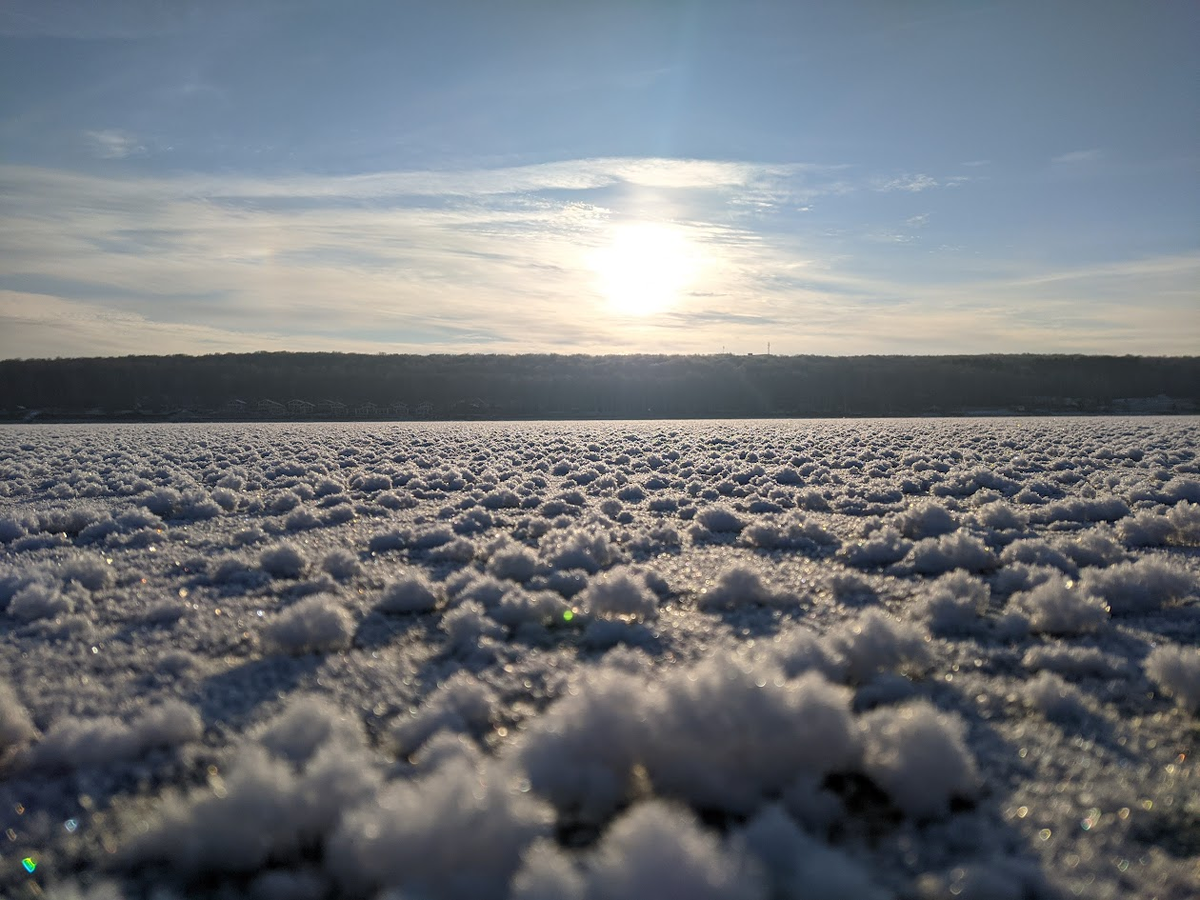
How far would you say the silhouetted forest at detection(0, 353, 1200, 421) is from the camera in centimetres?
6131

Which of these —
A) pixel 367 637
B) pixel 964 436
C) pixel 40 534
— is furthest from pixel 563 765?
pixel 964 436

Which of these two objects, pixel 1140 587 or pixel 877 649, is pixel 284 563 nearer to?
Answer: pixel 877 649

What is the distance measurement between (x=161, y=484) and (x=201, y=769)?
1221 cm

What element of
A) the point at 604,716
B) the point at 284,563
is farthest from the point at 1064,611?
the point at 284,563

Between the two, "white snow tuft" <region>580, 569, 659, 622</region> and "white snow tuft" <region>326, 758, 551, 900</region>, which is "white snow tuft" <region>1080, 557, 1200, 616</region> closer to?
"white snow tuft" <region>580, 569, 659, 622</region>

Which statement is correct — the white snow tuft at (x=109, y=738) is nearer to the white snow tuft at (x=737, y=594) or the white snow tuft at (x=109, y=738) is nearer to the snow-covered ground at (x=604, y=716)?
the snow-covered ground at (x=604, y=716)

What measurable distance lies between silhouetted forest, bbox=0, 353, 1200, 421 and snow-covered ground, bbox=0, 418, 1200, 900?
49.9 metres

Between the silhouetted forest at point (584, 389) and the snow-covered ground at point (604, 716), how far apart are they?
49.9 metres

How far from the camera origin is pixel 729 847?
7.36 feet

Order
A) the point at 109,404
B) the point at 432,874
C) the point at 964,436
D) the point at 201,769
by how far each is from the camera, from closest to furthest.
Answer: the point at 432,874, the point at 201,769, the point at 964,436, the point at 109,404

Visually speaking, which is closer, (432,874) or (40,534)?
(432,874)

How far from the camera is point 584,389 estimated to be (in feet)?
211

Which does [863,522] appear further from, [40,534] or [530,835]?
[40,534]

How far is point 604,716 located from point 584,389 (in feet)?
203
